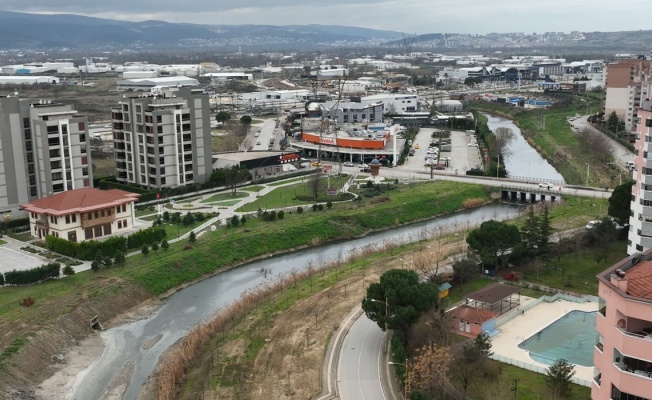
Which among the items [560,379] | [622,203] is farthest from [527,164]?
[560,379]

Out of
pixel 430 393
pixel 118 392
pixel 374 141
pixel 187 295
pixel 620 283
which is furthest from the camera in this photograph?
pixel 374 141

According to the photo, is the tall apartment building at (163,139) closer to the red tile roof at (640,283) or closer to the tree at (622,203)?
the tree at (622,203)

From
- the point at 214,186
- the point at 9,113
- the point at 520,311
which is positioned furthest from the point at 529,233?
the point at 9,113

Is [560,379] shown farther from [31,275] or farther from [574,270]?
[31,275]

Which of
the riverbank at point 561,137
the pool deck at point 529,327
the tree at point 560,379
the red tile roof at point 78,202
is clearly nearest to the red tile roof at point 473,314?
the pool deck at point 529,327

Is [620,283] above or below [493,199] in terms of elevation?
above

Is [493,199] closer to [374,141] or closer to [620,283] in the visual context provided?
[374,141]
